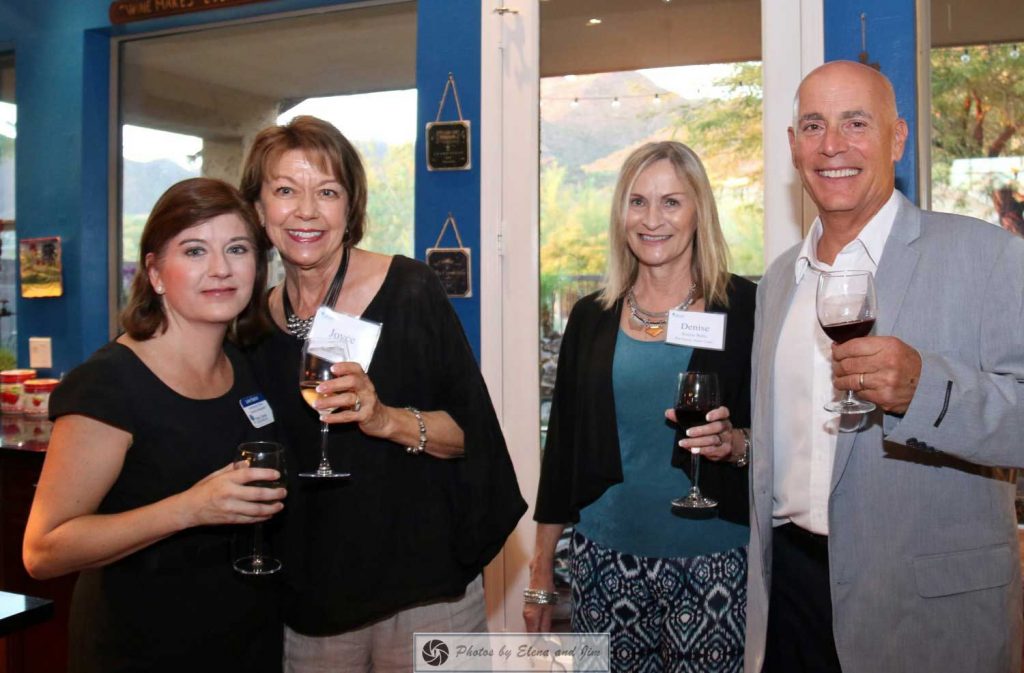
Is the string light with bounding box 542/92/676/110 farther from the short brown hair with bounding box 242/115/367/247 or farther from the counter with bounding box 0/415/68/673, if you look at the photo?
the counter with bounding box 0/415/68/673

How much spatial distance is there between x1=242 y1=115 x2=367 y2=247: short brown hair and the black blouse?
22 centimetres

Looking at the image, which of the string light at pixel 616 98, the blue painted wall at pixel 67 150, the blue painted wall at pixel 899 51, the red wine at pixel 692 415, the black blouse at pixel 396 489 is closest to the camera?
the black blouse at pixel 396 489

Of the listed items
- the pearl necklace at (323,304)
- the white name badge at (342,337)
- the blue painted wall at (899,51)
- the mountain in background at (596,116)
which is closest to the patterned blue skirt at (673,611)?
the white name badge at (342,337)

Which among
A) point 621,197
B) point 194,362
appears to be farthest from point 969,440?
point 194,362

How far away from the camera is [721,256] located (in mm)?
2127

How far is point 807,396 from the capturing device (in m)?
1.82

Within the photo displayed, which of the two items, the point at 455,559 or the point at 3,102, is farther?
the point at 3,102

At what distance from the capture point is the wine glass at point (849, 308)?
4.99 ft

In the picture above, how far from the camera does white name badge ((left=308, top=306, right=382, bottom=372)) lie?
5.43ft

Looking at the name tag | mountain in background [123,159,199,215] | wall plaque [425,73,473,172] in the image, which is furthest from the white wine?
mountain in background [123,159,199,215]

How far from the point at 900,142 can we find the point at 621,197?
2.15 feet

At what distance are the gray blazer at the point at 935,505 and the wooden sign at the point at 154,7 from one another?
3.41 m

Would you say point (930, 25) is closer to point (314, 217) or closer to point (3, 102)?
point (314, 217)

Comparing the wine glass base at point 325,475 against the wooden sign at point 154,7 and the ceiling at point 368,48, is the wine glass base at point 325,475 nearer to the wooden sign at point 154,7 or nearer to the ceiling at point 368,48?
the ceiling at point 368,48
